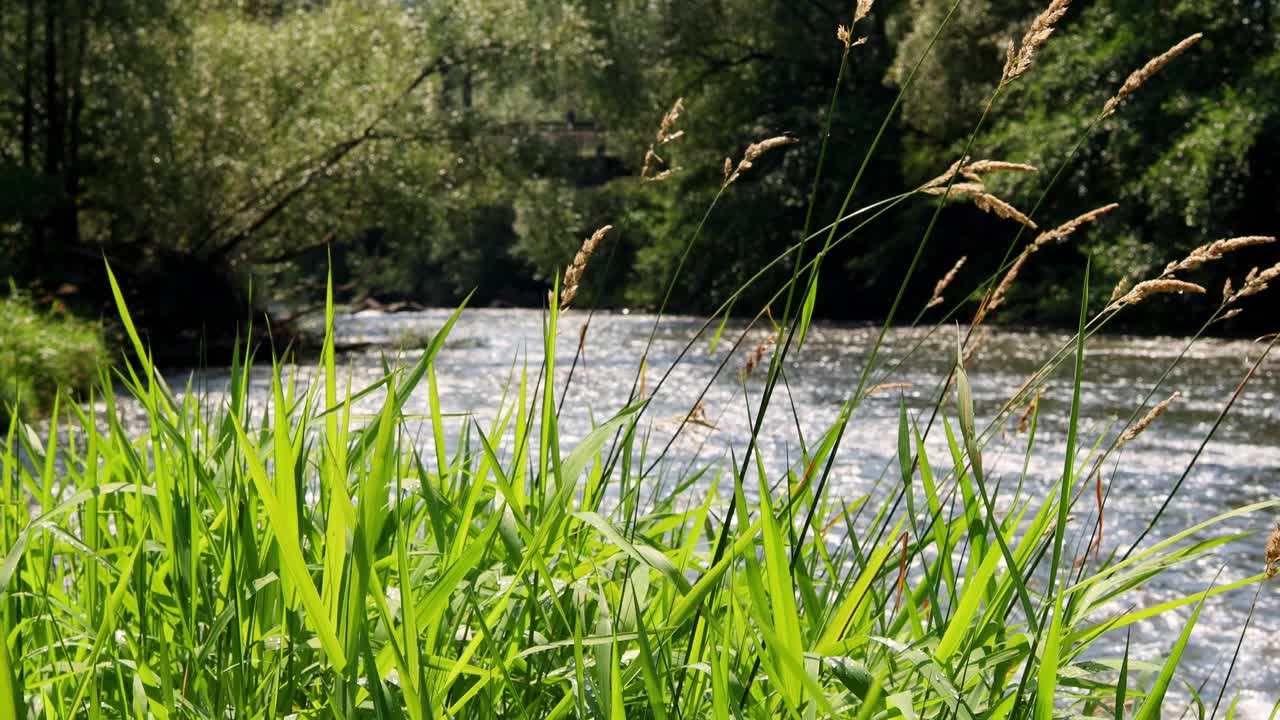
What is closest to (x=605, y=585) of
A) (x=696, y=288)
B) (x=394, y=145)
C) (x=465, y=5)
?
(x=394, y=145)

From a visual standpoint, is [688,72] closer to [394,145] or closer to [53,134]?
[394,145]

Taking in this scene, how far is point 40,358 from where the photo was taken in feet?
29.8

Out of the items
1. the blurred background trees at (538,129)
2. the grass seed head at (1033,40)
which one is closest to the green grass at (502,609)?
the grass seed head at (1033,40)

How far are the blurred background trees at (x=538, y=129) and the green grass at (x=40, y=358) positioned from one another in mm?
2723

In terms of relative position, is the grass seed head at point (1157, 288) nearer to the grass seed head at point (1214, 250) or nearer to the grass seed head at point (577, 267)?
the grass seed head at point (1214, 250)

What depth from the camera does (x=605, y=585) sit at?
201 centimetres

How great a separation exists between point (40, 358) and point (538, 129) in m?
10.0

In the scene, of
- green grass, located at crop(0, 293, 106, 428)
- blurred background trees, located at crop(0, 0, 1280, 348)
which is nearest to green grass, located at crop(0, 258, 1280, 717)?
green grass, located at crop(0, 293, 106, 428)

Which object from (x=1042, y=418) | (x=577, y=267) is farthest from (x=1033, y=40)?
(x=1042, y=418)

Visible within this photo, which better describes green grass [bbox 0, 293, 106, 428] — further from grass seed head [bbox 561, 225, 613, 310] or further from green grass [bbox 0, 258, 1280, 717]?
grass seed head [bbox 561, 225, 613, 310]

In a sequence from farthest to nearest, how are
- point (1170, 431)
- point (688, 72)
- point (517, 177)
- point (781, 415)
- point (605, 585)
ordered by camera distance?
1. point (688, 72)
2. point (517, 177)
3. point (781, 415)
4. point (1170, 431)
5. point (605, 585)

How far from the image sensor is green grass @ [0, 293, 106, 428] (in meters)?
8.16

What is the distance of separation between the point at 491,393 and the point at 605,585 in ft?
28.7

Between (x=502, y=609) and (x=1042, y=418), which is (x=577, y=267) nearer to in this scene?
(x=502, y=609)
